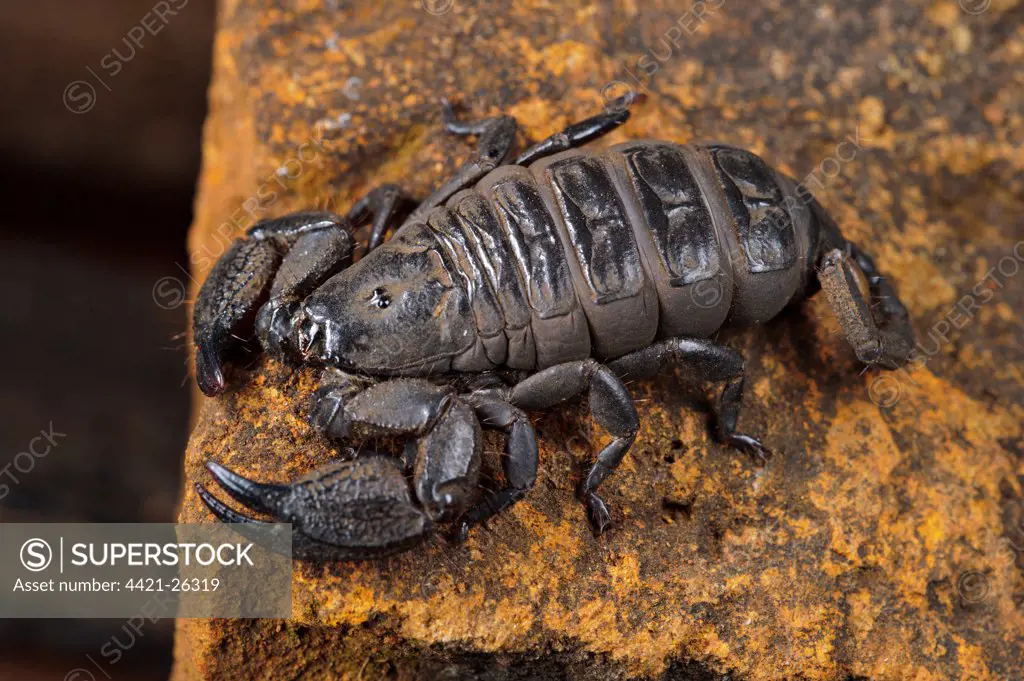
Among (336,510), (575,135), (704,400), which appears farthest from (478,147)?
(336,510)

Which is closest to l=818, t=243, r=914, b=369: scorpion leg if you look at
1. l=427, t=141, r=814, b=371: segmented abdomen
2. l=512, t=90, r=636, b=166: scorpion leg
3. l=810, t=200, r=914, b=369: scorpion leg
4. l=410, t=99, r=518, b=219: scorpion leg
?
l=810, t=200, r=914, b=369: scorpion leg

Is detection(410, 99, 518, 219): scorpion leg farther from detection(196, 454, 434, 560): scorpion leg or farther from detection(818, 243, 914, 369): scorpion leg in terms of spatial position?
detection(818, 243, 914, 369): scorpion leg

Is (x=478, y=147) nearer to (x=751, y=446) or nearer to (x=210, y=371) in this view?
(x=210, y=371)

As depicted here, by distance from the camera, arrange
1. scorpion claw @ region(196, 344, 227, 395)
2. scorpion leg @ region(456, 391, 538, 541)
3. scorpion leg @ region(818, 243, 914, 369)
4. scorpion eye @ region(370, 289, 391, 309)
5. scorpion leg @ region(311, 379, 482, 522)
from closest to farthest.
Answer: scorpion leg @ region(311, 379, 482, 522) → scorpion leg @ region(456, 391, 538, 541) → scorpion eye @ region(370, 289, 391, 309) → scorpion claw @ region(196, 344, 227, 395) → scorpion leg @ region(818, 243, 914, 369)

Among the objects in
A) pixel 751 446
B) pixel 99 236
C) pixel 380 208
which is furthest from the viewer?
pixel 99 236

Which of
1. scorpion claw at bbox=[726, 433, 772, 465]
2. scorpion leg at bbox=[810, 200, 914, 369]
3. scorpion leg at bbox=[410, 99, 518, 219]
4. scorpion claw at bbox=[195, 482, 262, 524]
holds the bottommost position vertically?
scorpion claw at bbox=[726, 433, 772, 465]

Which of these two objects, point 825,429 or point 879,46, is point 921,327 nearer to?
point 825,429
